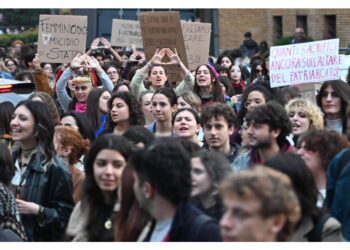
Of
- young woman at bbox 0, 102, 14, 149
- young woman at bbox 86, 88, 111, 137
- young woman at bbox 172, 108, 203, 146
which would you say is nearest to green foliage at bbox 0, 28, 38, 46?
young woman at bbox 86, 88, 111, 137

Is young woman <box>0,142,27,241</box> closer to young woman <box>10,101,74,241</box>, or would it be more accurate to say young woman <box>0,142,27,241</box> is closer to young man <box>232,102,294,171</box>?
young woman <box>10,101,74,241</box>

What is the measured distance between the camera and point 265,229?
421 centimetres

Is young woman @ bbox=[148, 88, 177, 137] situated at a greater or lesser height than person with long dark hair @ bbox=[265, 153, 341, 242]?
greater

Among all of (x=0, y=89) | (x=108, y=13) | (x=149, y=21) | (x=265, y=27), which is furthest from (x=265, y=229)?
(x=265, y=27)

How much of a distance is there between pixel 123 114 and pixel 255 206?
16.5 feet

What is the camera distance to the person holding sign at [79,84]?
37.3 feet

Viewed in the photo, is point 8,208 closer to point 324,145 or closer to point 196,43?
point 324,145

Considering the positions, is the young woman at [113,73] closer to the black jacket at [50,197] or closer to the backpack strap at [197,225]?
the black jacket at [50,197]

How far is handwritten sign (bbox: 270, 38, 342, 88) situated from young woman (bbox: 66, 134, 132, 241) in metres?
5.16

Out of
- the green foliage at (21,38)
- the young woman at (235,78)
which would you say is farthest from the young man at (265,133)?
the green foliage at (21,38)

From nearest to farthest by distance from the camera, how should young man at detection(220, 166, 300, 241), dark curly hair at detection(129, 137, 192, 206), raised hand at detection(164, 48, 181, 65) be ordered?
young man at detection(220, 166, 300, 241)
dark curly hair at detection(129, 137, 192, 206)
raised hand at detection(164, 48, 181, 65)

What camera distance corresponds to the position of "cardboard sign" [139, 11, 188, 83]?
12688mm

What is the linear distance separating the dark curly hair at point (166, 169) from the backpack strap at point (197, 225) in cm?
15
